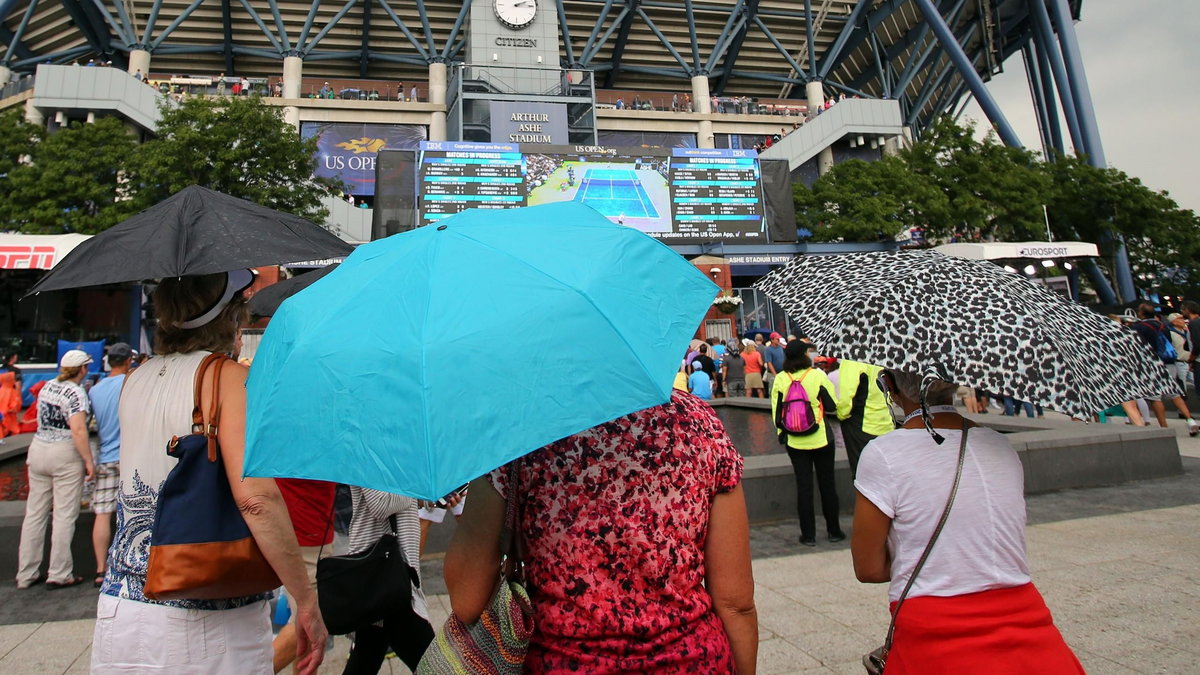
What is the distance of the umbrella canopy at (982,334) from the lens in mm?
1837

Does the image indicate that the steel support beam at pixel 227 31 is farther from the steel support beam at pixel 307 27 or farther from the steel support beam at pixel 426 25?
the steel support beam at pixel 426 25

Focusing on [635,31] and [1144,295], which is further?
[635,31]

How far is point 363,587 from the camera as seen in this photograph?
2.57 m

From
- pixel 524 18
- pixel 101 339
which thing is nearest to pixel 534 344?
pixel 101 339

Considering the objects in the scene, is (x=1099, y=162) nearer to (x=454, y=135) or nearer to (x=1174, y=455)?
(x=454, y=135)

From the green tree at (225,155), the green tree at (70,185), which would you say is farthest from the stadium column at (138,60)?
the green tree at (225,155)

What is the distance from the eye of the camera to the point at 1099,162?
39156 mm

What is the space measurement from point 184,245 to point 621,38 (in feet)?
158

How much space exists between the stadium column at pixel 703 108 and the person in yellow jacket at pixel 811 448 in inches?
1525

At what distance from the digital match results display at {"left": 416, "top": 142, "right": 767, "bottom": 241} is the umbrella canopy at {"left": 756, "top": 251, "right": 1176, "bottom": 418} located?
23.1 meters

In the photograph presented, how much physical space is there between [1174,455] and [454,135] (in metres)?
32.5

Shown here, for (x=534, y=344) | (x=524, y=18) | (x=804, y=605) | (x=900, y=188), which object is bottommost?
(x=804, y=605)

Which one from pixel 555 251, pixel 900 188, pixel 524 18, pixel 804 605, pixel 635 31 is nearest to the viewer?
pixel 555 251

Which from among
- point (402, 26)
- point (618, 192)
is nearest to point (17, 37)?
point (402, 26)
